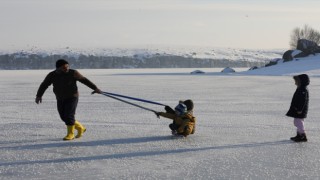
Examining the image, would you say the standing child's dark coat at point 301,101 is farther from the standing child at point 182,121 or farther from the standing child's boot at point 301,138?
the standing child at point 182,121

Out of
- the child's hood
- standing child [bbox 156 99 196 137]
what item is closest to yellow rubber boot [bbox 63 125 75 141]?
standing child [bbox 156 99 196 137]

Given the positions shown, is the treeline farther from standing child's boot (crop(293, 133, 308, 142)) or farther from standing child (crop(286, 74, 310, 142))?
standing child's boot (crop(293, 133, 308, 142))

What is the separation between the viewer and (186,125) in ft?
26.8

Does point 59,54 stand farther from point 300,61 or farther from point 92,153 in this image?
point 92,153

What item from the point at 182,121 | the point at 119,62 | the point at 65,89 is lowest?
the point at 119,62

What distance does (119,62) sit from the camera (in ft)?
484

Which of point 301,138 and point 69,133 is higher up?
point 69,133

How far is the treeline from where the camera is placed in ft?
457

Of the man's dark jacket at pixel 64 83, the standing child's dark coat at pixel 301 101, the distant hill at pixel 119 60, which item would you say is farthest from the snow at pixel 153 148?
the distant hill at pixel 119 60

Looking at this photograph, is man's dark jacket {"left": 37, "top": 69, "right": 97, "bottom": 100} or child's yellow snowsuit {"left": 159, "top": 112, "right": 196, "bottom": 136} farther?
child's yellow snowsuit {"left": 159, "top": 112, "right": 196, "bottom": 136}

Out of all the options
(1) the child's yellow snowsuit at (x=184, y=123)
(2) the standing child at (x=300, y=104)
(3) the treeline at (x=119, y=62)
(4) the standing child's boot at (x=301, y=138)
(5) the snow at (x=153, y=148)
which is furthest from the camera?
(3) the treeline at (x=119, y=62)

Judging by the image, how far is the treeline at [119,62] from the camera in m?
139

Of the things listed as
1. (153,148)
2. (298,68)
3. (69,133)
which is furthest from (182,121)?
(298,68)

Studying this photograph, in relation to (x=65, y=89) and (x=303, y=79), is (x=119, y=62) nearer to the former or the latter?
(x=65, y=89)
